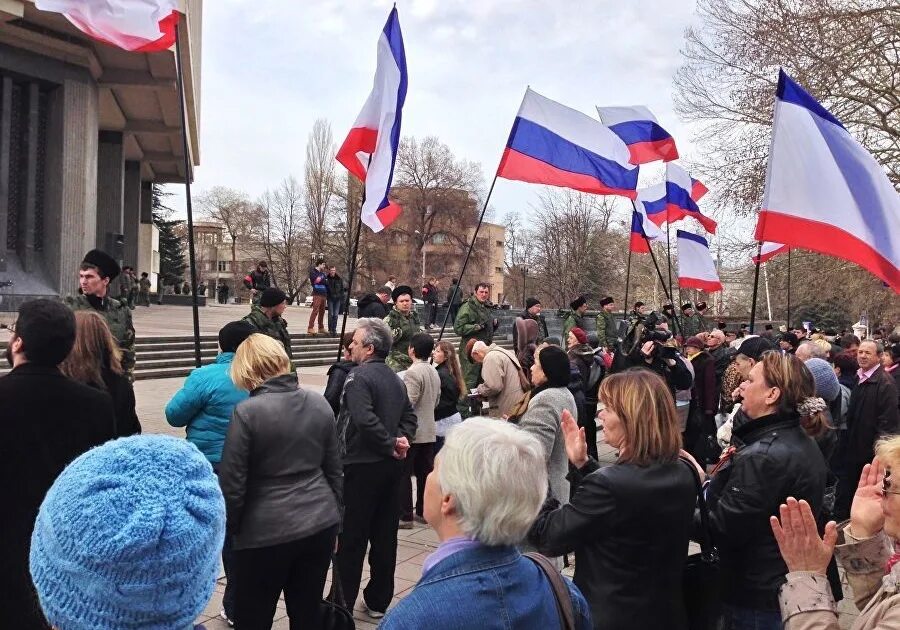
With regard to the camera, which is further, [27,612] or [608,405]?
[608,405]

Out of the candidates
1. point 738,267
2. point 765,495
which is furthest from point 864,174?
point 738,267

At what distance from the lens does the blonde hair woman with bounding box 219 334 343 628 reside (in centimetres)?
352

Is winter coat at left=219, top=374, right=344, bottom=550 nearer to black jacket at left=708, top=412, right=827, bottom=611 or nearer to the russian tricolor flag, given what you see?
black jacket at left=708, top=412, right=827, bottom=611

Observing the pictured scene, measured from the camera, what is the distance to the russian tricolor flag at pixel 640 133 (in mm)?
11125

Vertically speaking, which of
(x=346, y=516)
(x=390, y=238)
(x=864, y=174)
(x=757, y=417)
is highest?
(x=390, y=238)

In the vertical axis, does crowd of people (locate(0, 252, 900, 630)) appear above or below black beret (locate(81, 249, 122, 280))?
below

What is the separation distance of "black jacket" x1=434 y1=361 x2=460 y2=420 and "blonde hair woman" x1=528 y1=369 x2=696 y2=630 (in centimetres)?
423

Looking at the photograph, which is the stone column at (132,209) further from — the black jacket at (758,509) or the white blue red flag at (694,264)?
the black jacket at (758,509)

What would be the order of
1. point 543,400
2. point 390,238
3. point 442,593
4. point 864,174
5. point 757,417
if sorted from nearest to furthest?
point 442,593 < point 757,417 < point 543,400 < point 864,174 < point 390,238

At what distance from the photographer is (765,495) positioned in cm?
305

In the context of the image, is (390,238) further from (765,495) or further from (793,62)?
(765,495)

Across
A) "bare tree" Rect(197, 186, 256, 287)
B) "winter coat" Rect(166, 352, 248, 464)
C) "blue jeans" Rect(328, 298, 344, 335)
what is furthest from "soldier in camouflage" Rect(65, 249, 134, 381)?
"bare tree" Rect(197, 186, 256, 287)

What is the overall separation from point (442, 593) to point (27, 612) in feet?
6.21

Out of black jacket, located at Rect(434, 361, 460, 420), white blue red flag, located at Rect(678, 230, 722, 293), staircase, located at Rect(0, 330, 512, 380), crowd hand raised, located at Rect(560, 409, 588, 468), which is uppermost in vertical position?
white blue red flag, located at Rect(678, 230, 722, 293)
